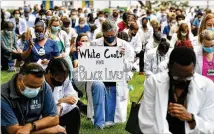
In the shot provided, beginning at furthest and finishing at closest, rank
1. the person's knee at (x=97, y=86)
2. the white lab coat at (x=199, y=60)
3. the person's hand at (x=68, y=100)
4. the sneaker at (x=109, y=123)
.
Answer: the sneaker at (x=109, y=123)
the person's knee at (x=97, y=86)
the white lab coat at (x=199, y=60)
the person's hand at (x=68, y=100)

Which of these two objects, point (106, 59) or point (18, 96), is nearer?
point (18, 96)

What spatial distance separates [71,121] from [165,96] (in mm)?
2800

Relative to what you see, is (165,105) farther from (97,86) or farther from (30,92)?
(97,86)

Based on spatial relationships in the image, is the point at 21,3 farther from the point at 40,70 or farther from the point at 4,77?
the point at 40,70

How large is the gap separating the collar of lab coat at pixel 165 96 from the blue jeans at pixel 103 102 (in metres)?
4.62

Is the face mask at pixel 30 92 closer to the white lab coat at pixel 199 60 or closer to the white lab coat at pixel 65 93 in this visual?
the white lab coat at pixel 65 93

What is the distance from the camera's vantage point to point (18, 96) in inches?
244

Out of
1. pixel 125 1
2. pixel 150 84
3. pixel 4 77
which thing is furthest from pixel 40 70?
pixel 125 1

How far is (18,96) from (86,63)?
3680 millimetres

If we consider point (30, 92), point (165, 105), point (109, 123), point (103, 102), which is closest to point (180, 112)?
point (165, 105)

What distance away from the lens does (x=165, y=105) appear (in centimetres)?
521

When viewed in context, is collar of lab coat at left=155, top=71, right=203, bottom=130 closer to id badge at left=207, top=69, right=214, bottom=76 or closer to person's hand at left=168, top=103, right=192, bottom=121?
person's hand at left=168, top=103, right=192, bottom=121

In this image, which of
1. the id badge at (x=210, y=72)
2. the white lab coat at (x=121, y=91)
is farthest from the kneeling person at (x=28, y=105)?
the white lab coat at (x=121, y=91)

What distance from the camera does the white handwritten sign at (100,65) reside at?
9727 millimetres
